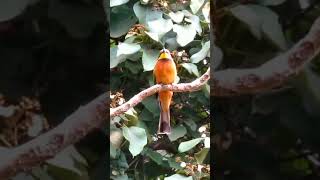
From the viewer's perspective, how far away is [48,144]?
0.96 meters

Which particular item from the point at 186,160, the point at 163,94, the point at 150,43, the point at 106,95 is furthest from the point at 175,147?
the point at 106,95

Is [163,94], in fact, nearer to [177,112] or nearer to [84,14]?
[177,112]

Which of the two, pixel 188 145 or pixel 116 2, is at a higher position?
pixel 116 2

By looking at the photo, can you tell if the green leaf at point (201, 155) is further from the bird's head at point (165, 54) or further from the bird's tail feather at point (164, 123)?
the bird's head at point (165, 54)

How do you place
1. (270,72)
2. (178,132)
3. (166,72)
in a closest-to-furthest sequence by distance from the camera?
(270,72) → (166,72) → (178,132)

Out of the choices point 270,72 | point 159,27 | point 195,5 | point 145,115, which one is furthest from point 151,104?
point 270,72

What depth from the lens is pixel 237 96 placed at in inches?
37.1

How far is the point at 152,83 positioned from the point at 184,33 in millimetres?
201


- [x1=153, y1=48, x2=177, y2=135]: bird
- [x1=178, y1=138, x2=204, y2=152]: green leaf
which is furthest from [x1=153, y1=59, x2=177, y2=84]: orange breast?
[x1=178, y1=138, x2=204, y2=152]: green leaf

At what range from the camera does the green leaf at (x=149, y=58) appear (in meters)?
1.59

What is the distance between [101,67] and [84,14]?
12cm

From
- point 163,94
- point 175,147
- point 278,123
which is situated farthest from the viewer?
point 175,147

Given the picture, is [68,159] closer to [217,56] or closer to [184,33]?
[217,56]

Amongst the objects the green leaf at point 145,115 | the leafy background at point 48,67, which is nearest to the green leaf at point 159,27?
the green leaf at point 145,115
